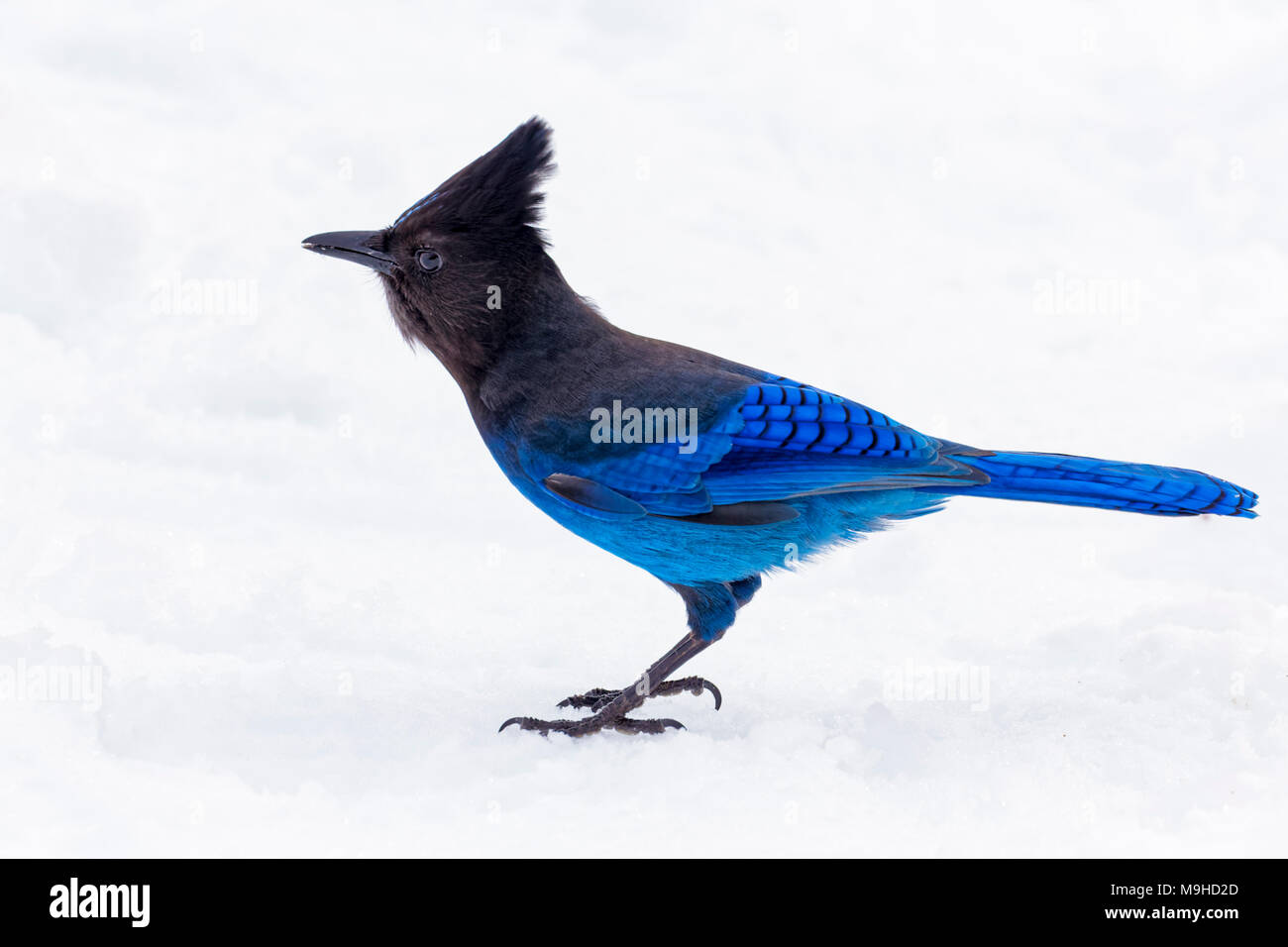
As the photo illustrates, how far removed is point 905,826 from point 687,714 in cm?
94

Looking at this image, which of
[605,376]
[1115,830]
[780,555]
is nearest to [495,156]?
[605,376]

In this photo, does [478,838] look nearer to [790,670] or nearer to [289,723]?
[289,723]

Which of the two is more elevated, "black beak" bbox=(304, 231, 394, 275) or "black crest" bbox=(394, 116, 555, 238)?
"black crest" bbox=(394, 116, 555, 238)

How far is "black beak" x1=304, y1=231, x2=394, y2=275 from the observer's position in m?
3.46

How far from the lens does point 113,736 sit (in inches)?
127

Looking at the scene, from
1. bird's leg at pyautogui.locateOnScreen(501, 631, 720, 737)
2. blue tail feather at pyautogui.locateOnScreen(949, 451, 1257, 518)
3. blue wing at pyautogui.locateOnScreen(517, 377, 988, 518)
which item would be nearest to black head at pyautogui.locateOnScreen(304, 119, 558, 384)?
blue wing at pyautogui.locateOnScreen(517, 377, 988, 518)

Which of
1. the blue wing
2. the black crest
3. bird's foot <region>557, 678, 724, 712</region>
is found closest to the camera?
the blue wing

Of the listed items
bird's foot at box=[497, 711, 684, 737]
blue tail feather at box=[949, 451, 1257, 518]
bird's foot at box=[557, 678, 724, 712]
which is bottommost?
bird's foot at box=[497, 711, 684, 737]

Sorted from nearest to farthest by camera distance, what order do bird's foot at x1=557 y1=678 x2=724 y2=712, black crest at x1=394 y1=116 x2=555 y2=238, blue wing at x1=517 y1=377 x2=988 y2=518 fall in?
1. blue wing at x1=517 y1=377 x2=988 y2=518
2. black crest at x1=394 y1=116 x2=555 y2=238
3. bird's foot at x1=557 y1=678 x2=724 y2=712

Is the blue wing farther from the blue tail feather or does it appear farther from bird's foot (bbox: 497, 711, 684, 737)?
bird's foot (bbox: 497, 711, 684, 737)

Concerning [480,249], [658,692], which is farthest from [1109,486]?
[480,249]

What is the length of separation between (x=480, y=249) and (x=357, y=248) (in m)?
0.37

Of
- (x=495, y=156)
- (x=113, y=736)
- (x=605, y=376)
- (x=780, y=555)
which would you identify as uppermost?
(x=495, y=156)

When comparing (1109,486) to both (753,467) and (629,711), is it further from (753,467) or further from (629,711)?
(629,711)
